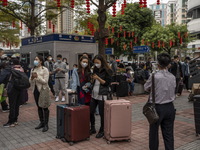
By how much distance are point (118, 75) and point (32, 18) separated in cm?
1065

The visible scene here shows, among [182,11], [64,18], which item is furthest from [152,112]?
[182,11]

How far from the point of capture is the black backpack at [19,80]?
5.67 m

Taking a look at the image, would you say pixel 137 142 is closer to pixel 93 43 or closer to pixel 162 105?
pixel 162 105

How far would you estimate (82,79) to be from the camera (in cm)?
522

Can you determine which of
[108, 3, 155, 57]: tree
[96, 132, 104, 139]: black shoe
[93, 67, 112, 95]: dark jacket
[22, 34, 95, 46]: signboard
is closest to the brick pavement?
[96, 132, 104, 139]: black shoe

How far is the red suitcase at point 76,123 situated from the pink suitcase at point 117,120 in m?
0.42

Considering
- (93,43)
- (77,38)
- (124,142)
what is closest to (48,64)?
(77,38)

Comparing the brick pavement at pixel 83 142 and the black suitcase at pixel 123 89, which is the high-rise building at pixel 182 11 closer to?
the black suitcase at pixel 123 89

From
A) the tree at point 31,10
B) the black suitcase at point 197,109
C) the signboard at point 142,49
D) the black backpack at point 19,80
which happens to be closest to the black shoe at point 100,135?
the black suitcase at point 197,109

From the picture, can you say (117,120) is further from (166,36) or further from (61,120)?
(166,36)

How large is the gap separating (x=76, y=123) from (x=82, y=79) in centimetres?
112

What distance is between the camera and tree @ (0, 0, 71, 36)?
692 inches

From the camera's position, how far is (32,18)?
1770 centimetres

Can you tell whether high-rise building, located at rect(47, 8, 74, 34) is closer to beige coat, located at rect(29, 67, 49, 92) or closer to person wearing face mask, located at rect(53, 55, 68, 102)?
person wearing face mask, located at rect(53, 55, 68, 102)
